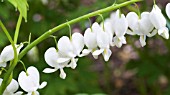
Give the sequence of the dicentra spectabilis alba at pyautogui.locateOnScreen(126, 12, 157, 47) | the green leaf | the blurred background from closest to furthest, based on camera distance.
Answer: the green leaf → the dicentra spectabilis alba at pyautogui.locateOnScreen(126, 12, 157, 47) → the blurred background

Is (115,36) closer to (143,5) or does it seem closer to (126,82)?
(143,5)

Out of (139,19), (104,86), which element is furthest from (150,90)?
(139,19)

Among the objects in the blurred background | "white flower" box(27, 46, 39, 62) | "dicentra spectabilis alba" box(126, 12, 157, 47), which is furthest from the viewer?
"white flower" box(27, 46, 39, 62)

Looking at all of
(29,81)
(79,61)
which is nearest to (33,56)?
(79,61)

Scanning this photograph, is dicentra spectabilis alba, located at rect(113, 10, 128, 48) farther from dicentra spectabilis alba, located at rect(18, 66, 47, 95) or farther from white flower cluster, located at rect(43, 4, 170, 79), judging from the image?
dicentra spectabilis alba, located at rect(18, 66, 47, 95)

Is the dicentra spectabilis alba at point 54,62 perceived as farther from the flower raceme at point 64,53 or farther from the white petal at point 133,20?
the white petal at point 133,20

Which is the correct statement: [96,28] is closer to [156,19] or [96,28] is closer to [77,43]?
[77,43]

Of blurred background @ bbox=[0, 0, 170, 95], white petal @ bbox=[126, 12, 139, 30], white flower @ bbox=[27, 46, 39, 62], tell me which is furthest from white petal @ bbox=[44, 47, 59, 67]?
white flower @ bbox=[27, 46, 39, 62]

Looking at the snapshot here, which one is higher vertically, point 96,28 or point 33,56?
point 33,56
